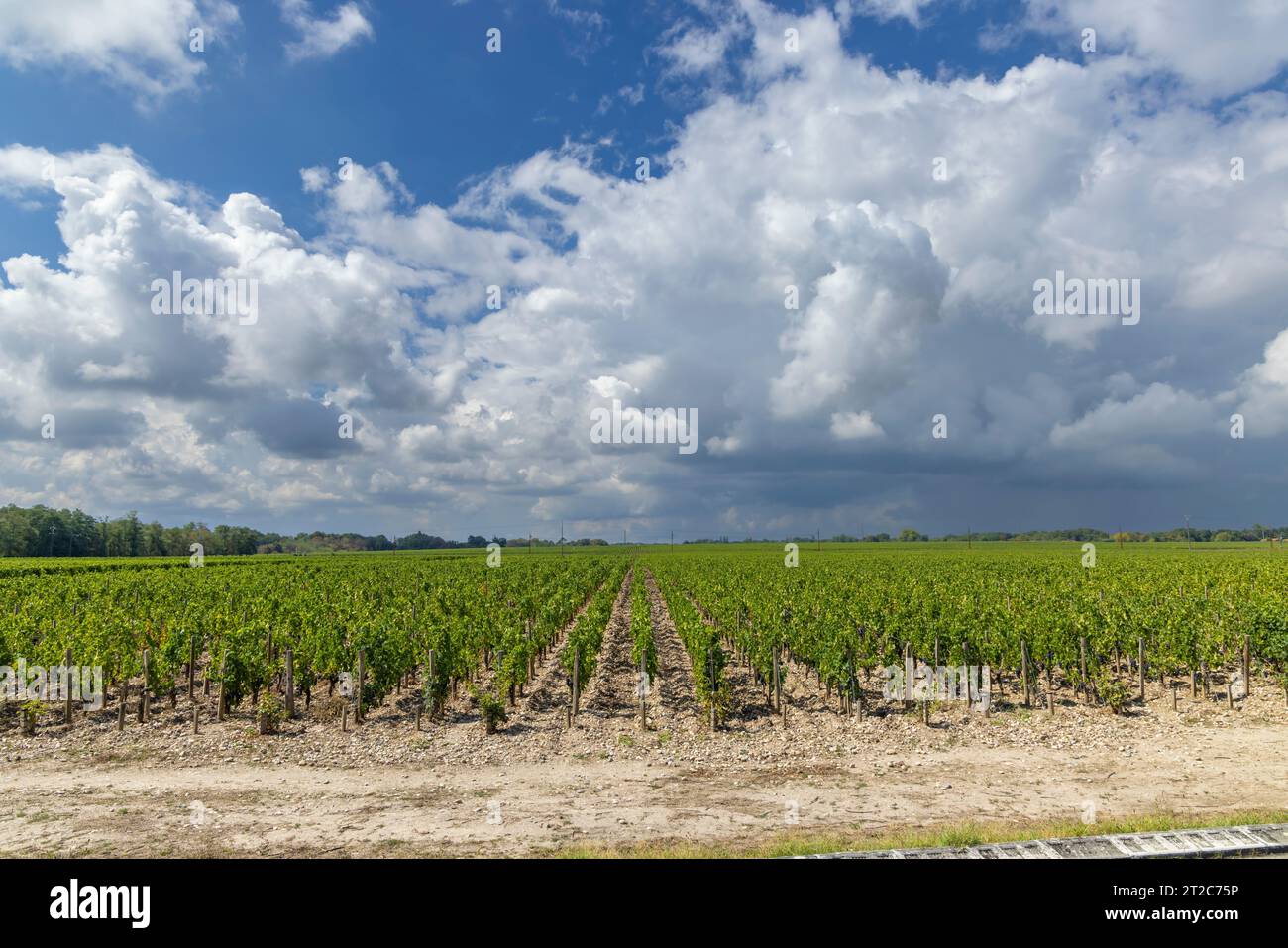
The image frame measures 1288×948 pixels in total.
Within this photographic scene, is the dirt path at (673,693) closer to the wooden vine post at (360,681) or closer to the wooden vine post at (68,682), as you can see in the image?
the wooden vine post at (360,681)

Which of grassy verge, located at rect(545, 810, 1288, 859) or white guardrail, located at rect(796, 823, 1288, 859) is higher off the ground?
white guardrail, located at rect(796, 823, 1288, 859)

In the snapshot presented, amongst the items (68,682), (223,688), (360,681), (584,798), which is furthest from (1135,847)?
(68,682)

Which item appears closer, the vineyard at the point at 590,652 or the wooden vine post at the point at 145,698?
the wooden vine post at the point at 145,698

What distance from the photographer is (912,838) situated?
9.98 meters

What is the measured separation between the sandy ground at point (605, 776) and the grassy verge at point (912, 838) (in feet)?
1.09

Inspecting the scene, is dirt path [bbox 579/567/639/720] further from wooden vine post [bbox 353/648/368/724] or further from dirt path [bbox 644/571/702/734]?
wooden vine post [bbox 353/648/368/724]

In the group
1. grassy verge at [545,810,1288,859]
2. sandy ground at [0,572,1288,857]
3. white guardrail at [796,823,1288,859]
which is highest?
white guardrail at [796,823,1288,859]

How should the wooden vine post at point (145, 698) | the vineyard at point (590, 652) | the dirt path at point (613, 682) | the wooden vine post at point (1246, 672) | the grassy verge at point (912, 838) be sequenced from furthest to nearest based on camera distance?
the wooden vine post at point (1246, 672)
the dirt path at point (613, 682)
the vineyard at point (590, 652)
the wooden vine post at point (145, 698)
the grassy verge at point (912, 838)

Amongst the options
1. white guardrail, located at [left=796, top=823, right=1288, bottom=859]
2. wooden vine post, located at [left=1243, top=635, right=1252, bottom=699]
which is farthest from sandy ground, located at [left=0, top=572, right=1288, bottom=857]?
white guardrail, located at [left=796, top=823, right=1288, bottom=859]

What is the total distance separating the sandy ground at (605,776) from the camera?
10664mm

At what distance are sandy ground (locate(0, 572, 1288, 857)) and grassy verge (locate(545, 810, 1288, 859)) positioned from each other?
1.09ft

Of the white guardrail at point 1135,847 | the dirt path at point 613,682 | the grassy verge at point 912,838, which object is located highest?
the white guardrail at point 1135,847

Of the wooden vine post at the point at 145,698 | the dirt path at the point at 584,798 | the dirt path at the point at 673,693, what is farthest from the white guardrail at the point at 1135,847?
the wooden vine post at the point at 145,698

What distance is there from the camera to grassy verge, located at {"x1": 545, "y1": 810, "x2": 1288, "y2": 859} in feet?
30.9
